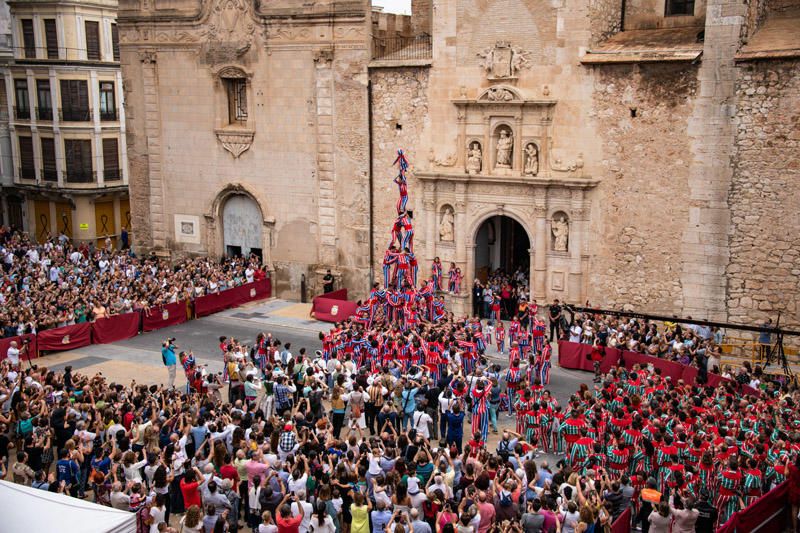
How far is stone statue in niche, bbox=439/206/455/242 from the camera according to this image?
3038 centimetres

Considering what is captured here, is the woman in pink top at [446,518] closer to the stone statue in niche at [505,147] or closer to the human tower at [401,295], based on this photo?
the human tower at [401,295]

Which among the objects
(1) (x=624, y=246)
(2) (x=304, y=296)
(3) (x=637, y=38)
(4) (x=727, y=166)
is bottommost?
(2) (x=304, y=296)

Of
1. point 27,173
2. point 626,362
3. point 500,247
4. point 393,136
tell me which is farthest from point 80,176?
point 626,362

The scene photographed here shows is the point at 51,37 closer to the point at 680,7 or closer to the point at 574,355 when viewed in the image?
the point at 680,7

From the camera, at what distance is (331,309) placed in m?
31.0

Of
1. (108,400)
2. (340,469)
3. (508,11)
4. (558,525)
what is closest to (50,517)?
(340,469)

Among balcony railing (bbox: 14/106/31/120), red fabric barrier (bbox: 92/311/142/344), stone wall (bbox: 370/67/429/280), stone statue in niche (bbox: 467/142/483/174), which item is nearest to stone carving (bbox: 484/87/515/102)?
stone statue in niche (bbox: 467/142/483/174)

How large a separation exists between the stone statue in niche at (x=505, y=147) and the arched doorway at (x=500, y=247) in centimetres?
362

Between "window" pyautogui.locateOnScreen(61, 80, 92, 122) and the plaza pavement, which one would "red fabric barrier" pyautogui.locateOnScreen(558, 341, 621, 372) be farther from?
"window" pyautogui.locateOnScreen(61, 80, 92, 122)

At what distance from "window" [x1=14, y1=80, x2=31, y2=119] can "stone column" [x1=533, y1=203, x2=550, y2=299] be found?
90.6 feet

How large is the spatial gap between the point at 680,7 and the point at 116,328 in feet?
69.0

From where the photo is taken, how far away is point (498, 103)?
28.8 m

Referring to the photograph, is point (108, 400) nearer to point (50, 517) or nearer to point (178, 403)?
point (178, 403)

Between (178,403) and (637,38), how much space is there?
18.5 meters
